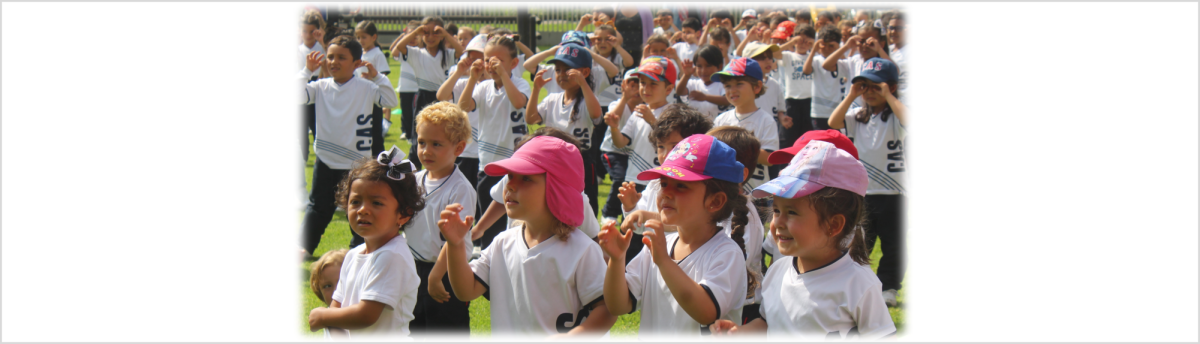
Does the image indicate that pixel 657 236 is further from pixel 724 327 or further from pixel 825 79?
pixel 825 79

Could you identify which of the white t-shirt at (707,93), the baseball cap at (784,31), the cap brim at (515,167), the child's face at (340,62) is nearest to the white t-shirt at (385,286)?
the cap brim at (515,167)

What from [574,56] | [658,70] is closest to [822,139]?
[658,70]

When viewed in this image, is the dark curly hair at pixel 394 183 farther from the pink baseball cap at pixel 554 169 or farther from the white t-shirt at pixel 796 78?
the white t-shirt at pixel 796 78

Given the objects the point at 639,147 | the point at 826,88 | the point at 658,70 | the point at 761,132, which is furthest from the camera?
the point at 826,88

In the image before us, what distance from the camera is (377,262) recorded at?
2904 millimetres

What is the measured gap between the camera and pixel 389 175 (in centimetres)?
311

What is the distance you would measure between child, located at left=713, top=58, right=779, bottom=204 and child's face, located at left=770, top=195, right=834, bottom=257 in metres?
2.68

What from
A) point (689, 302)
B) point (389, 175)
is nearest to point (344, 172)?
point (389, 175)

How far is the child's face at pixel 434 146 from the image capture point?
398cm

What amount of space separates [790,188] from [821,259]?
247 millimetres

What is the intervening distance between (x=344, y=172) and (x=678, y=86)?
347cm

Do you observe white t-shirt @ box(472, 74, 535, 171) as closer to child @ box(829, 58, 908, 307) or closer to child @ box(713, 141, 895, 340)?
child @ box(829, 58, 908, 307)

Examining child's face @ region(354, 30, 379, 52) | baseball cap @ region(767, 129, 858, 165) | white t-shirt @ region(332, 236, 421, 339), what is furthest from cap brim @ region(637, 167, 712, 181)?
child's face @ region(354, 30, 379, 52)

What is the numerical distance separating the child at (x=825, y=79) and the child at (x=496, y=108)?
406 centimetres
